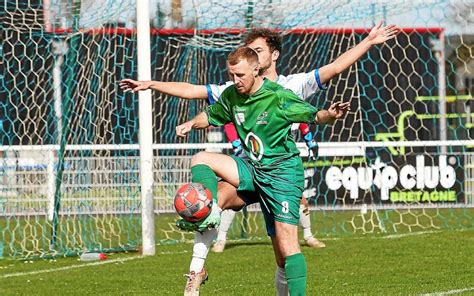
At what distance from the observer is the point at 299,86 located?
305 inches

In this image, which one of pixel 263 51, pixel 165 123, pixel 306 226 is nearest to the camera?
pixel 263 51

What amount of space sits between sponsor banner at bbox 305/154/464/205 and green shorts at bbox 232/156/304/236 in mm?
9165

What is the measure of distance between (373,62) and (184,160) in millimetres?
3836

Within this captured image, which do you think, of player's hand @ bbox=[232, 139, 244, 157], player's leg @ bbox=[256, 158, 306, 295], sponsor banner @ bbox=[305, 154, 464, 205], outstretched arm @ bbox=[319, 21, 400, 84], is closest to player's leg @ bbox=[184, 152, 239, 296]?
player's leg @ bbox=[256, 158, 306, 295]

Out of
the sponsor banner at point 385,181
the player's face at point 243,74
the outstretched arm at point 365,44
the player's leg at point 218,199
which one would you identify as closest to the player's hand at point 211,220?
the player's leg at point 218,199

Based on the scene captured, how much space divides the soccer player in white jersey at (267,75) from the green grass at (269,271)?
124cm

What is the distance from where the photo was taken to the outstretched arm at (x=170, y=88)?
284 inches

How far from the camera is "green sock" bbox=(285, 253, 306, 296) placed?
6613 millimetres

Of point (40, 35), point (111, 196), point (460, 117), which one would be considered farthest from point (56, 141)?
point (460, 117)

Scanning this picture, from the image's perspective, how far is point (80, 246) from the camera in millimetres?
12180

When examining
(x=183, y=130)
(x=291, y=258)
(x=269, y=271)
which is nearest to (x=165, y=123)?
(x=269, y=271)

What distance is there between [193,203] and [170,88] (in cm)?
103

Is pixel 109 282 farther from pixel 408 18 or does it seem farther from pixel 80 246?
pixel 408 18

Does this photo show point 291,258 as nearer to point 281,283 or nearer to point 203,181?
point 281,283
